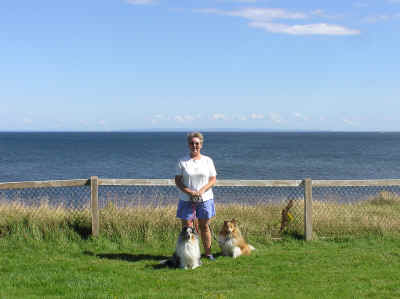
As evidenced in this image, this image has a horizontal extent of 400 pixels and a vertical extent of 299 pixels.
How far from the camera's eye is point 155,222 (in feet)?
29.1

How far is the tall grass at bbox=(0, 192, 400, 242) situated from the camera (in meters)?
8.73

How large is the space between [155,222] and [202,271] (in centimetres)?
234

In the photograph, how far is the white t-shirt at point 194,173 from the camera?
7.01 m

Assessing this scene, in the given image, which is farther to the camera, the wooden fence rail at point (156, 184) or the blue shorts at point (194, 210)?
the wooden fence rail at point (156, 184)

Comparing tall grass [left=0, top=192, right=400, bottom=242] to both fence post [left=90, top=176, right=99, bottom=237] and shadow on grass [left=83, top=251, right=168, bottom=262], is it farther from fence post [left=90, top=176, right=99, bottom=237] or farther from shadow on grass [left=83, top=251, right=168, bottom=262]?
shadow on grass [left=83, top=251, right=168, bottom=262]

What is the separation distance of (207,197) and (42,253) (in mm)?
3347

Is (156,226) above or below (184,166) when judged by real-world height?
below

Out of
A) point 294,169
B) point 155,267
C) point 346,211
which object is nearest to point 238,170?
point 294,169

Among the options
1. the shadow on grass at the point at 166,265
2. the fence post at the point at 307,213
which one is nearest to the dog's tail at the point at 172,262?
the shadow on grass at the point at 166,265

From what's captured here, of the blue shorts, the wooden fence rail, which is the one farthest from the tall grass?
the blue shorts

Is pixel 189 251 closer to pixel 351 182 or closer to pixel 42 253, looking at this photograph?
pixel 42 253

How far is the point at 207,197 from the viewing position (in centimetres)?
718

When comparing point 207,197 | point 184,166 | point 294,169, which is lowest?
point 294,169

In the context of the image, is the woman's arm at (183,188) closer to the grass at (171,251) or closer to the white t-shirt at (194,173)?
the white t-shirt at (194,173)
